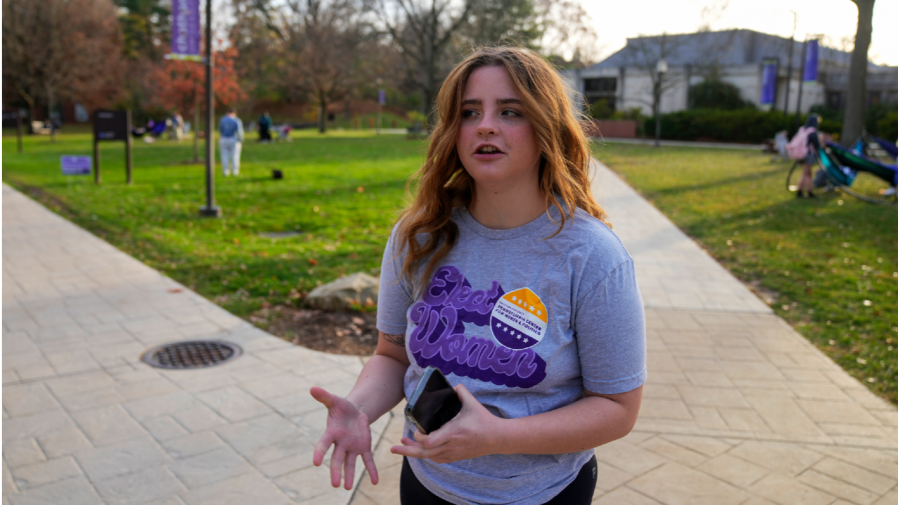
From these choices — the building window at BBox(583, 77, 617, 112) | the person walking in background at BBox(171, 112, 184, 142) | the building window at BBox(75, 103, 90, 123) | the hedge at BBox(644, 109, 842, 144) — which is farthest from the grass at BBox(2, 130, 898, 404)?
the building window at BBox(75, 103, 90, 123)

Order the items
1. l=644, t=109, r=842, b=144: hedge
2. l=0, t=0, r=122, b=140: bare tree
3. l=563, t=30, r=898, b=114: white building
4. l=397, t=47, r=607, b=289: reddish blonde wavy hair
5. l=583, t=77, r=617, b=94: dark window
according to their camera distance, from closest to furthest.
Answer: l=397, t=47, r=607, b=289: reddish blonde wavy hair
l=644, t=109, r=842, b=144: hedge
l=0, t=0, r=122, b=140: bare tree
l=563, t=30, r=898, b=114: white building
l=583, t=77, r=617, b=94: dark window

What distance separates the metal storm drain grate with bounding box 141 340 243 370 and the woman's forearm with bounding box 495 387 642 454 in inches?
157

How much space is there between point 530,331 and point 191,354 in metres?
4.30

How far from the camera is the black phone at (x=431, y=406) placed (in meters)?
1.46

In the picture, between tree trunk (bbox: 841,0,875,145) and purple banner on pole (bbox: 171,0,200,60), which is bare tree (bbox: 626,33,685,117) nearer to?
tree trunk (bbox: 841,0,875,145)

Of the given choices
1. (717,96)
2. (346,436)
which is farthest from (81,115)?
(346,436)

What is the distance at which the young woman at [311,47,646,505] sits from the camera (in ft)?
5.16

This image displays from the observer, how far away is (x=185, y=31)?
13.0 meters

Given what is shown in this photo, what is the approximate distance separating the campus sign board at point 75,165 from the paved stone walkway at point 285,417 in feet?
24.3

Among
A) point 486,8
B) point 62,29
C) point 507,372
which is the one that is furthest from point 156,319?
point 62,29

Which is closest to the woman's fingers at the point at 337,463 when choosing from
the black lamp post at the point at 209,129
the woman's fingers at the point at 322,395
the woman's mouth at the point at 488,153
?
the woman's fingers at the point at 322,395

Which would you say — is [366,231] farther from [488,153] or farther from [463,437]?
[463,437]

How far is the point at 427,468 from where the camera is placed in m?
1.80

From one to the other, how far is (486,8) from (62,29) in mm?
25677
